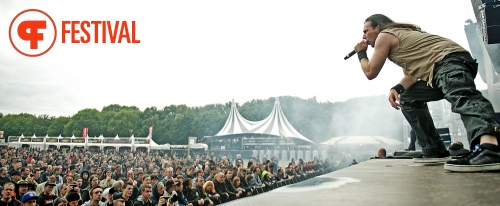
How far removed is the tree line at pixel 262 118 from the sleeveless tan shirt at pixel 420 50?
3912 centimetres

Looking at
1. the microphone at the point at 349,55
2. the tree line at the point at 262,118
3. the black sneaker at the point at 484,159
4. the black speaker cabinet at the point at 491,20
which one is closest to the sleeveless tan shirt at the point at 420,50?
the microphone at the point at 349,55

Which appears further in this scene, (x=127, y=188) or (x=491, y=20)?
(x=127, y=188)

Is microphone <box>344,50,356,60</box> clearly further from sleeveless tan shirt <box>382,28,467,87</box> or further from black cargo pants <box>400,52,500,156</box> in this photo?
black cargo pants <box>400,52,500,156</box>

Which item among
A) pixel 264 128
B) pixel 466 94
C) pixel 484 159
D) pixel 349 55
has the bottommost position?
pixel 484 159

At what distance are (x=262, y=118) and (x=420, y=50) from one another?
2281 inches

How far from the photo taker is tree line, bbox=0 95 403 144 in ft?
141

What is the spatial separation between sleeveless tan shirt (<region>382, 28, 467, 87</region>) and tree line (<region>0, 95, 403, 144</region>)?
39121 mm

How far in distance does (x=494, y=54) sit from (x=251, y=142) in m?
24.8

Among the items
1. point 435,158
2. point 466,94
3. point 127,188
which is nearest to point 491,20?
point 435,158

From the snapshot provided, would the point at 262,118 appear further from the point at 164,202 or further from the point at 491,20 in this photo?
the point at 491,20

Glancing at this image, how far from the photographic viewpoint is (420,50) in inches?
88.8

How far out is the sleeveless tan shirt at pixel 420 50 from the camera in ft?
7.04

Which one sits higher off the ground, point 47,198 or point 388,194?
point 388,194

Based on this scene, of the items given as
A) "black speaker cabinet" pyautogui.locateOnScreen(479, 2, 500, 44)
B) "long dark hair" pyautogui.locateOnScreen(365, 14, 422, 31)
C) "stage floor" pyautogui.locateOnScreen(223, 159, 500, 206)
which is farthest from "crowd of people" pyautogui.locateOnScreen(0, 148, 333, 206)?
"black speaker cabinet" pyautogui.locateOnScreen(479, 2, 500, 44)
